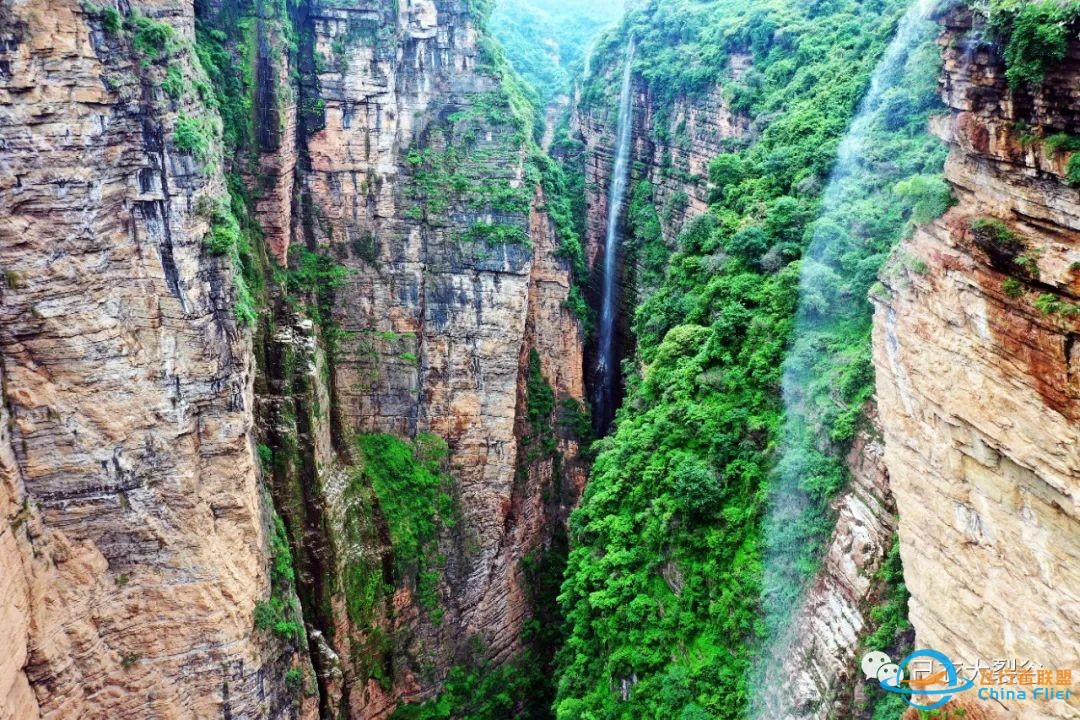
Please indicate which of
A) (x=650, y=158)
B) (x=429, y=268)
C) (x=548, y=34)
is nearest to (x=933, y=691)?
(x=429, y=268)

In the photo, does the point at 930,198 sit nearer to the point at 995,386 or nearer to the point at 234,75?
the point at 995,386

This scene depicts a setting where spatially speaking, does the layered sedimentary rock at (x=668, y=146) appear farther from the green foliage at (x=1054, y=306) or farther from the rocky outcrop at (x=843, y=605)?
the green foliage at (x=1054, y=306)

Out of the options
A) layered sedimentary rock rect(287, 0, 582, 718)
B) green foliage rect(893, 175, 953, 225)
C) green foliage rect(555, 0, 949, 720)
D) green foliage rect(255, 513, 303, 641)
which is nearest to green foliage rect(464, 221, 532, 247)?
layered sedimentary rock rect(287, 0, 582, 718)

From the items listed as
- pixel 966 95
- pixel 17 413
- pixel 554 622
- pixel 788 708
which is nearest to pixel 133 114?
pixel 17 413

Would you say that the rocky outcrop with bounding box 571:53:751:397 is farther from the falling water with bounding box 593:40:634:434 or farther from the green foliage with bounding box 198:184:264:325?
the green foliage with bounding box 198:184:264:325

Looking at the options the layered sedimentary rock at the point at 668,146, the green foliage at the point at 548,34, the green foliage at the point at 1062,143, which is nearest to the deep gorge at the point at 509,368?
the green foliage at the point at 1062,143
